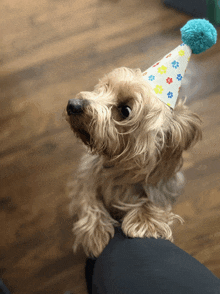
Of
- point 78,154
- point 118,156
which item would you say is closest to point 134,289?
point 118,156

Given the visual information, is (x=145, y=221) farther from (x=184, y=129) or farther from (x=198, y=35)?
(x=198, y=35)

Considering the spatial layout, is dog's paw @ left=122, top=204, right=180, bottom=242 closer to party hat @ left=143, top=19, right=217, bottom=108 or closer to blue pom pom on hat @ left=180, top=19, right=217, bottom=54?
party hat @ left=143, top=19, right=217, bottom=108

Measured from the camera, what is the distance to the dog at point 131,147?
3.21 ft

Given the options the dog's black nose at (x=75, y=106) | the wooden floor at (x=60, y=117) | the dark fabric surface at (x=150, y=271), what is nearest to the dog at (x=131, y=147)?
the dog's black nose at (x=75, y=106)

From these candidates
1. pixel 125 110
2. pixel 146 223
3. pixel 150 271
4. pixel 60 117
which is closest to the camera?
pixel 150 271

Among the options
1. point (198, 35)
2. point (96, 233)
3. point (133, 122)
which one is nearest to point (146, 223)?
point (96, 233)

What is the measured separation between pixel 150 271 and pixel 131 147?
1.44 feet

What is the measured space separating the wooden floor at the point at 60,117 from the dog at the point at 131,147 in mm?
415

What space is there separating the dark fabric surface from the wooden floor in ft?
2.07

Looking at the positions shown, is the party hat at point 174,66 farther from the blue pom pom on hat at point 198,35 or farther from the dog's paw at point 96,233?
the dog's paw at point 96,233

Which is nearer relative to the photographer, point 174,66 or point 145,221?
point 174,66

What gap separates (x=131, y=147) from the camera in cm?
103

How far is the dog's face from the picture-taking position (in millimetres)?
968

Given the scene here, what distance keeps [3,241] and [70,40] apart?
4.57 ft
